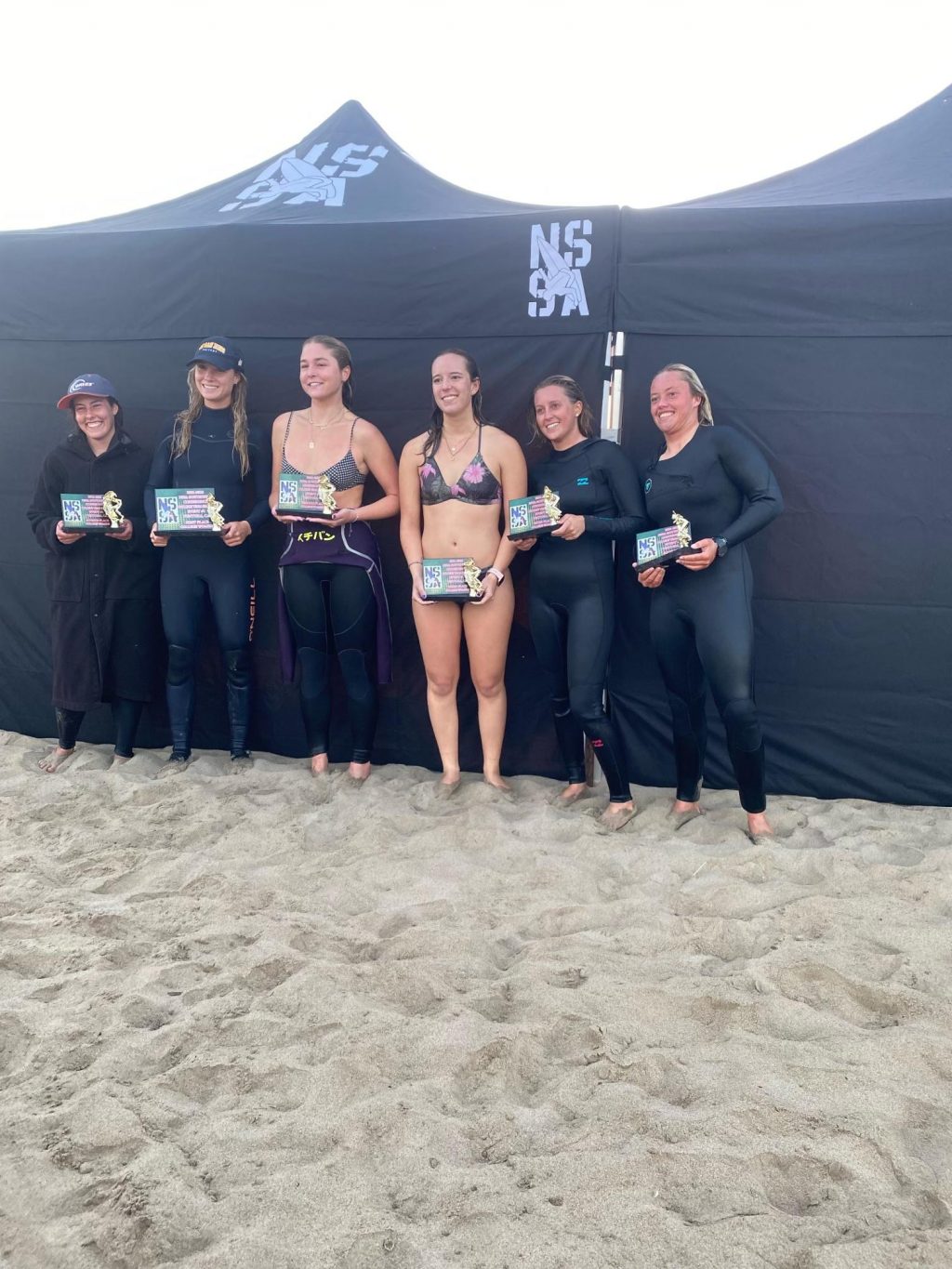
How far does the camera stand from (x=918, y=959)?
2459 millimetres

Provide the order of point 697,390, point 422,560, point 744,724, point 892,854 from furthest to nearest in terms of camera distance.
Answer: point 422,560 < point 697,390 < point 744,724 < point 892,854

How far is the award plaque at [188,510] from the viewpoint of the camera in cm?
389

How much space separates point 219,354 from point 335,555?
983 millimetres

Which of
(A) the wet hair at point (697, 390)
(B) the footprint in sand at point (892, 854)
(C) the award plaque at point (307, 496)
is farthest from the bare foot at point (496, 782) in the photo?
(A) the wet hair at point (697, 390)

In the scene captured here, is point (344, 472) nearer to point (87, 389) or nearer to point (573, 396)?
point (573, 396)

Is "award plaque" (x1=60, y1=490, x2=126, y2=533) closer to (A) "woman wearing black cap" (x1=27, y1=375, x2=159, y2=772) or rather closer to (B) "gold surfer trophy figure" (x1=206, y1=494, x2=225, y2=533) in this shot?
(A) "woman wearing black cap" (x1=27, y1=375, x2=159, y2=772)

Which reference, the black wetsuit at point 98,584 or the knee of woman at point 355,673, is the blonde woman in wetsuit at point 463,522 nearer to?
the knee of woman at point 355,673

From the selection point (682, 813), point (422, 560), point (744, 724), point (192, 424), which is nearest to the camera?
point (744, 724)

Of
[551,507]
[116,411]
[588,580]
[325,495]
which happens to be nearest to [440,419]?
[325,495]

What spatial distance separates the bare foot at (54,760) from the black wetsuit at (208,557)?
65 centimetres

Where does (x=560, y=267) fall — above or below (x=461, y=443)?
above

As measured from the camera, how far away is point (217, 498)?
161 inches

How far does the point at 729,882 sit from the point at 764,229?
2455 millimetres

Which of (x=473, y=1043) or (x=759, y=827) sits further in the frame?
(x=759, y=827)
